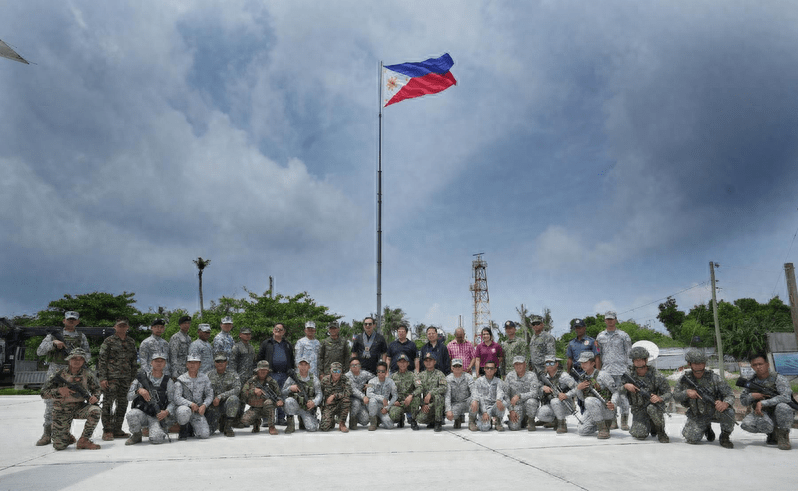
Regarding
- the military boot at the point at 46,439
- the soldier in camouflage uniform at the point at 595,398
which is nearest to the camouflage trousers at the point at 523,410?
the soldier in camouflage uniform at the point at 595,398

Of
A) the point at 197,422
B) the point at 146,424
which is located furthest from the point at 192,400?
the point at 146,424

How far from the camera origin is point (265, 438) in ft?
27.5

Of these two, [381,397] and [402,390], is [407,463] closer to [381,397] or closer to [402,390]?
[381,397]

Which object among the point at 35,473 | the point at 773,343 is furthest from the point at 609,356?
the point at 773,343

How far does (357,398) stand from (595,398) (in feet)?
13.1

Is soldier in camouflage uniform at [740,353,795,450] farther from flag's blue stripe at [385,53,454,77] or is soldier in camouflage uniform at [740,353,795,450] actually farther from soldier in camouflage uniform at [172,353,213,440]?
flag's blue stripe at [385,53,454,77]

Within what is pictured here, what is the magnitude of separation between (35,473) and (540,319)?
7.70 m

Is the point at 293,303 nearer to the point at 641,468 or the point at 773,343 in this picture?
the point at 641,468

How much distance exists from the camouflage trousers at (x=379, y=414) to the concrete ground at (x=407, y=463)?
2.28 feet

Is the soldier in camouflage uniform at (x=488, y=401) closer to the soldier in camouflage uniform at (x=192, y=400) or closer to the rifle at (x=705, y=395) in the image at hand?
the rifle at (x=705, y=395)

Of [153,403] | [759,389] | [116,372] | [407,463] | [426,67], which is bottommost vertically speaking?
[407,463]

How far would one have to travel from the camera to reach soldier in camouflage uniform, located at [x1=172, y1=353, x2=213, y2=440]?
820 centimetres

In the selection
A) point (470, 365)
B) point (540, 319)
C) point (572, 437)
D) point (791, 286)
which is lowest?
point (572, 437)

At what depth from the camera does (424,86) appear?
1622 centimetres
